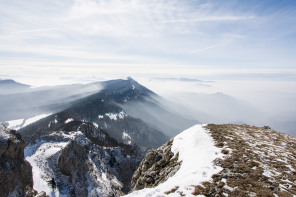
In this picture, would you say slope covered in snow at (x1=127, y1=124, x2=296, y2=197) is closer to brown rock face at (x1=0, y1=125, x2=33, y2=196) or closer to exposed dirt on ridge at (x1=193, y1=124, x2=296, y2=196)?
exposed dirt on ridge at (x1=193, y1=124, x2=296, y2=196)

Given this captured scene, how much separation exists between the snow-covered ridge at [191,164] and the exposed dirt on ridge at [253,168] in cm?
77

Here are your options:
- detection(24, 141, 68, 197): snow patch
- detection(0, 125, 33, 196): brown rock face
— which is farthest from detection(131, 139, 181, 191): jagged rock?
detection(24, 141, 68, 197): snow patch

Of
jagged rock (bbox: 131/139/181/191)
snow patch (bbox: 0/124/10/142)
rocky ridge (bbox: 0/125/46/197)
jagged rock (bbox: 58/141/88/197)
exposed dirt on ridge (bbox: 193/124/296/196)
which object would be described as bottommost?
jagged rock (bbox: 58/141/88/197)

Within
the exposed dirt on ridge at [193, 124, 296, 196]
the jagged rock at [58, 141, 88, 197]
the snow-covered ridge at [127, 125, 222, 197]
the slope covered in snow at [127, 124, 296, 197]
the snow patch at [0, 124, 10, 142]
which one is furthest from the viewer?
the jagged rock at [58, 141, 88, 197]

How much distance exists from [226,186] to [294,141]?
21690 mm

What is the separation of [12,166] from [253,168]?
57816 millimetres

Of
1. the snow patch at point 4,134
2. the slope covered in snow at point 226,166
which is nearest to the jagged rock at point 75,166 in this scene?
the snow patch at point 4,134

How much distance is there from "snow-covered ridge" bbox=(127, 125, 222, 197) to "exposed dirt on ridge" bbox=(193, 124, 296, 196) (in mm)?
766

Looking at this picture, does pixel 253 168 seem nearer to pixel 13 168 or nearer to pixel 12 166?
pixel 13 168

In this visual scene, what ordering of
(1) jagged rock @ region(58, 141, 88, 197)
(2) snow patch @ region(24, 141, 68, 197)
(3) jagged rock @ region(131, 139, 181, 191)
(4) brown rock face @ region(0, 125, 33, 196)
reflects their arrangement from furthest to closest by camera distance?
1. (1) jagged rock @ region(58, 141, 88, 197)
2. (2) snow patch @ region(24, 141, 68, 197)
3. (4) brown rock face @ region(0, 125, 33, 196)
4. (3) jagged rock @ region(131, 139, 181, 191)

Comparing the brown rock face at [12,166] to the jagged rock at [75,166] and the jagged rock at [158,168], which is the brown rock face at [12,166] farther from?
the jagged rock at [158,168]

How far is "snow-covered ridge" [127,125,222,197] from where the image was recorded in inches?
604

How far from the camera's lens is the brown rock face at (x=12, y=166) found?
45.1 m

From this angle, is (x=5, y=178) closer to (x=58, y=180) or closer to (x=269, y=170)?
(x=58, y=180)
